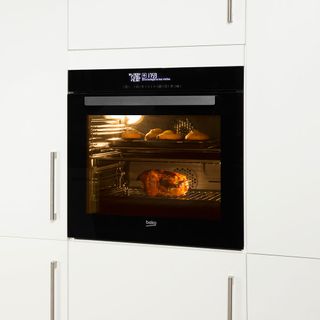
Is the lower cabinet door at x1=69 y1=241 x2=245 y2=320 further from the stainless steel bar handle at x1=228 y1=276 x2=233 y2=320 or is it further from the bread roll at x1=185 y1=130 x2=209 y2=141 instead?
the bread roll at x1=185 y1=130 x2=209 y2=141

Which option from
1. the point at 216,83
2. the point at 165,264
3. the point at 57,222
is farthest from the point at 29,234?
the point at 216,83

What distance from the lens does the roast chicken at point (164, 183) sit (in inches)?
→ 88.9

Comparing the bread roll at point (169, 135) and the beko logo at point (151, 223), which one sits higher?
the bread roll at point (169, 135)

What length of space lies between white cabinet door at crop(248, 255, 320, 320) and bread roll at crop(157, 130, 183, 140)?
1.53 ft

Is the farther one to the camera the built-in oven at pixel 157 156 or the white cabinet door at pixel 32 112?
the white cabinet door at pixel 32 112

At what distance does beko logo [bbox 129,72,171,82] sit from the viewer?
87.4 inches

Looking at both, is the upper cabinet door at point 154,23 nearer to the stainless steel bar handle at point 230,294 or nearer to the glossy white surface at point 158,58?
the glossy white surface at point 158,58

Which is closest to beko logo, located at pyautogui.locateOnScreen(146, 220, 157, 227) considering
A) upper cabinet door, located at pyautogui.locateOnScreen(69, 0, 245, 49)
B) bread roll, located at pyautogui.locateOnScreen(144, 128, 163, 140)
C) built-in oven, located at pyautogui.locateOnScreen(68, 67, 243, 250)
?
built-in oven, located at pyautogui.locateOnScreen(68, 67, 243, 250)

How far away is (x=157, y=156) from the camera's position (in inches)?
89.2

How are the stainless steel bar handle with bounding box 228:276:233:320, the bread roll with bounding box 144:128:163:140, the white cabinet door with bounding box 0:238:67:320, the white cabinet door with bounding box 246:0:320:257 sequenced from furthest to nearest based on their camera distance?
the white cabinet door with bounding box 0:238:67:320 → the bread roll with bounding box 144:128:163:140 → the stainless steel bar handle with bounding box 228:276:233:320 → the white cabinet door with bounding box 246:0:320:257

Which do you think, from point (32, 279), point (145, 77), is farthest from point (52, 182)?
point (145, 77)

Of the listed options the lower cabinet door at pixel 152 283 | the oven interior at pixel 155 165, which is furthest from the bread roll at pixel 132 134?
the lower cabinet door at pixel 152 283

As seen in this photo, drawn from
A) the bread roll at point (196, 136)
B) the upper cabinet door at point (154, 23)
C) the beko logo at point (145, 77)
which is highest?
the upper cabinet door at point (154, 23)

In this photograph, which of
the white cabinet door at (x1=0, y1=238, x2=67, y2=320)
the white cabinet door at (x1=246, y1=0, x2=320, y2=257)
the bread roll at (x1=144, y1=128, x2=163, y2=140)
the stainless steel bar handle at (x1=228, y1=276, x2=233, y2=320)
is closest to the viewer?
the white cabinet door at (x1=246, y1=0, x2=320, y2=257)
